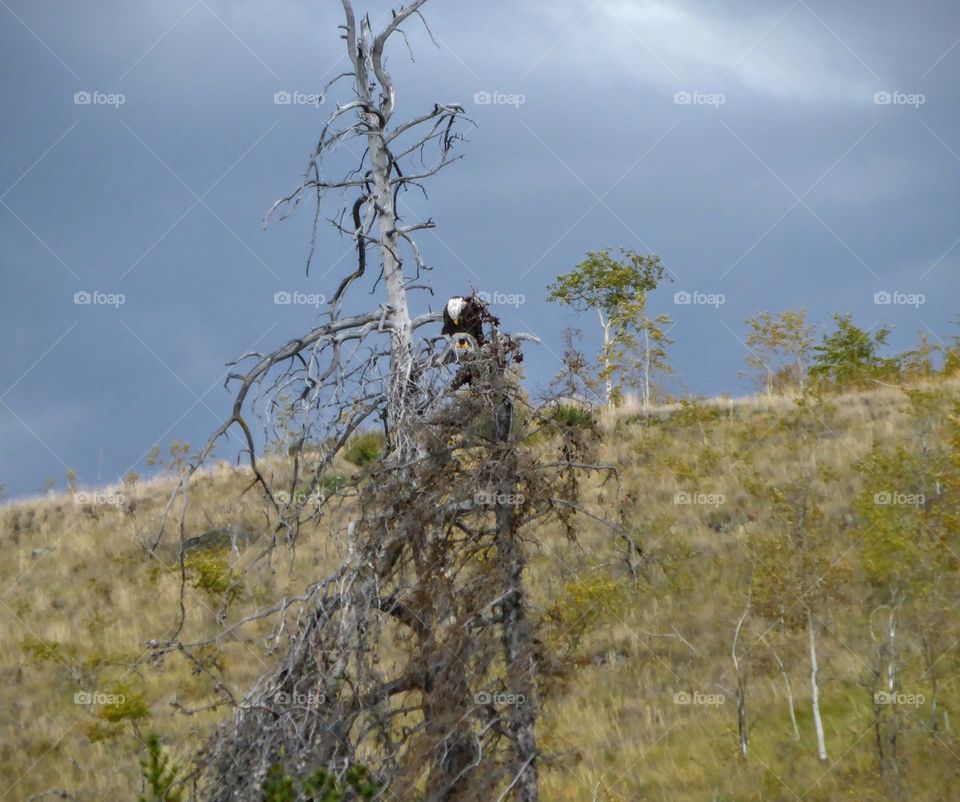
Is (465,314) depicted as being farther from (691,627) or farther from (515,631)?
(691,627)

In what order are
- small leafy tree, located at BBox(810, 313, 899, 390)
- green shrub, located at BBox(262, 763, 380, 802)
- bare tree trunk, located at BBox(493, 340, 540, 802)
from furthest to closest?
small leafy tree, located at BBox(810, 313, 899, 390) → bare tree trunk, located at BBox(493, 340, 540, 802) → green shrub, located at BBox(262, 763, 380, 802)

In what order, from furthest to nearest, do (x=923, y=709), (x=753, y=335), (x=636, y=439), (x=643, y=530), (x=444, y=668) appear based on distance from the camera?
(x=753, y=335) < (x=636, y=439) < (x=643, y=530) < (x=923, y=709) < (x=444, y=668)

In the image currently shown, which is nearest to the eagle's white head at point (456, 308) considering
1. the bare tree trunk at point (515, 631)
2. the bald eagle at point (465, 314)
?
the bald eagle at point (465, 314)

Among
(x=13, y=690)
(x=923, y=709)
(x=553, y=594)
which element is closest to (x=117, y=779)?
(x=13, y=690)

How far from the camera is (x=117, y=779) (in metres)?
17.1

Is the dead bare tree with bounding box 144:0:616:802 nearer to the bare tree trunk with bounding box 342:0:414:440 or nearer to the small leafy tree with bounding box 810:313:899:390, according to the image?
the bare tree trunk with bounding box 342:0:414:440

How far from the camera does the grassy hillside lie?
558 inches

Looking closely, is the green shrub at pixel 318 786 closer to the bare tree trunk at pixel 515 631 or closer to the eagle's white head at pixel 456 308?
the bare tree trunk at pixel 515 631

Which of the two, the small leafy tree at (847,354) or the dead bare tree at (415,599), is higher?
the small leafy tree at (847,354)

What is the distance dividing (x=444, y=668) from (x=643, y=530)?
14289mm

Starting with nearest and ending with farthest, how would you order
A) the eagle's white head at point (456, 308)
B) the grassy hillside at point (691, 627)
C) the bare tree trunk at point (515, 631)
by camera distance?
1. the bare tree trunk at point (515, 631)
2. the eagle's white head at point (456, 308)
3. the grassy hillside at point (691, 627)

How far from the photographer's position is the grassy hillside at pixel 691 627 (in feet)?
46.5

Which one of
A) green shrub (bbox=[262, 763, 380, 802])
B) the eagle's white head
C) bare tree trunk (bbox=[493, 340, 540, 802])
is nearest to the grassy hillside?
bare tree trunk (bbox=[493, 340, 540, 802])

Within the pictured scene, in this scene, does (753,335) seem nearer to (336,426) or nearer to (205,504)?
(205,504)
